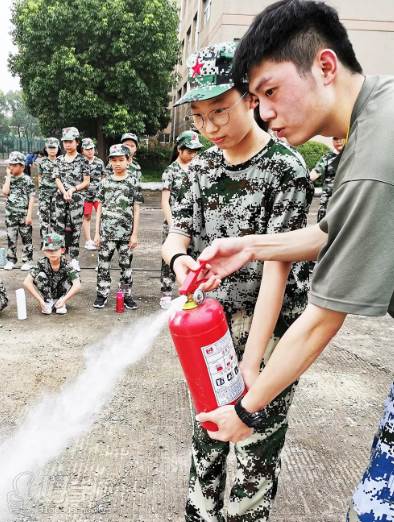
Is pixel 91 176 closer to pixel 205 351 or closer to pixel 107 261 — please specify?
pixel 107 261

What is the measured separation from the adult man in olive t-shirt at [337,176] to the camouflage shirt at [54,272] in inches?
170

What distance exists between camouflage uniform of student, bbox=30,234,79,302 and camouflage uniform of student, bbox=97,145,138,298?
359 mm

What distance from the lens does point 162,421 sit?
10.8 ft

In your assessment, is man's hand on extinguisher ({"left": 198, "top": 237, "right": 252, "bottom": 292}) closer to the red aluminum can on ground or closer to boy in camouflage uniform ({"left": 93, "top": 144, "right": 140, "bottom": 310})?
the red aluminum can on ground

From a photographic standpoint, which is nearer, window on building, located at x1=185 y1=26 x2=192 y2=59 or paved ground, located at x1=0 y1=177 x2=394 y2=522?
paved ground, located at x1=0 y1=177 x2=394 y2=522

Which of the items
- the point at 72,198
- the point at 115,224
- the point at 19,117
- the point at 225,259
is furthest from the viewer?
the point at 19,117

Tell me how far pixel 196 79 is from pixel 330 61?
2.37ft

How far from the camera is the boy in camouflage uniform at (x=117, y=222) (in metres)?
5.70

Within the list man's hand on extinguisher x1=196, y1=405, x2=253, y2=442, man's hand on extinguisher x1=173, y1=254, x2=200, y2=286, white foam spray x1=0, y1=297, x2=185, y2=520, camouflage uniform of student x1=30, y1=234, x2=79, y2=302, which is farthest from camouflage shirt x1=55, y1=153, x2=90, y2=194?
man's hand on extinguisher x1=196, y1=405, x2=253, y2=442

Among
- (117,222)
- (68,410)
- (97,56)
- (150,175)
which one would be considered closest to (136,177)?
(117,222)

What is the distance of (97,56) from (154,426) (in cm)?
1932

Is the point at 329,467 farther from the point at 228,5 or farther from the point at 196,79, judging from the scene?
the point at 228,5

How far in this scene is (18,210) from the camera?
7.33 meters

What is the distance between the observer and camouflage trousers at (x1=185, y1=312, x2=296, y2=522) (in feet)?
6.40
